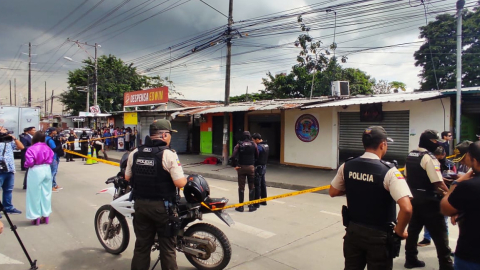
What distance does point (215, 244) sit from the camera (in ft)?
11.3

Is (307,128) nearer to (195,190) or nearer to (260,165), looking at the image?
(260,165)

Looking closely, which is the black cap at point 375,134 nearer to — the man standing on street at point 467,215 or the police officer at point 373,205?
the police officer at point 373,205

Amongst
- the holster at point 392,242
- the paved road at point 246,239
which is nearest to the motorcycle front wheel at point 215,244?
the paved road at point 246,239

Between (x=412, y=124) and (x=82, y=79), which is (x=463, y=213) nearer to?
(x=412, y=124)

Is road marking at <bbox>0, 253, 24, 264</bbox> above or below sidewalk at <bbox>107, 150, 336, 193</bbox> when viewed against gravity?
below

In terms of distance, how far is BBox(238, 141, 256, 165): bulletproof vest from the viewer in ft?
21.4

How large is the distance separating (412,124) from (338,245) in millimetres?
6811

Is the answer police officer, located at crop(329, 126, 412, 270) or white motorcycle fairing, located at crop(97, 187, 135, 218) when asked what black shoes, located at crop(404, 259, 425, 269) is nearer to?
police officer, located at crop(329, 126, 412, 270)

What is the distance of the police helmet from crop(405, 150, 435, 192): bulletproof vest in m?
2.45

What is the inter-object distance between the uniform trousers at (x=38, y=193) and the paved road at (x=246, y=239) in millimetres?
252

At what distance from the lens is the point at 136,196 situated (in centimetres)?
324

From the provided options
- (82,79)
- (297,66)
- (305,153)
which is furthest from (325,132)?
(82,79)

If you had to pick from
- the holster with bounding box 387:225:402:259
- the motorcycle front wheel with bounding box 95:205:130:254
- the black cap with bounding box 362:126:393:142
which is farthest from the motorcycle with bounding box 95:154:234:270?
the black cap with bounding box 362:126:393:142

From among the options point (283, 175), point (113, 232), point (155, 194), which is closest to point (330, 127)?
point (283, 175)
